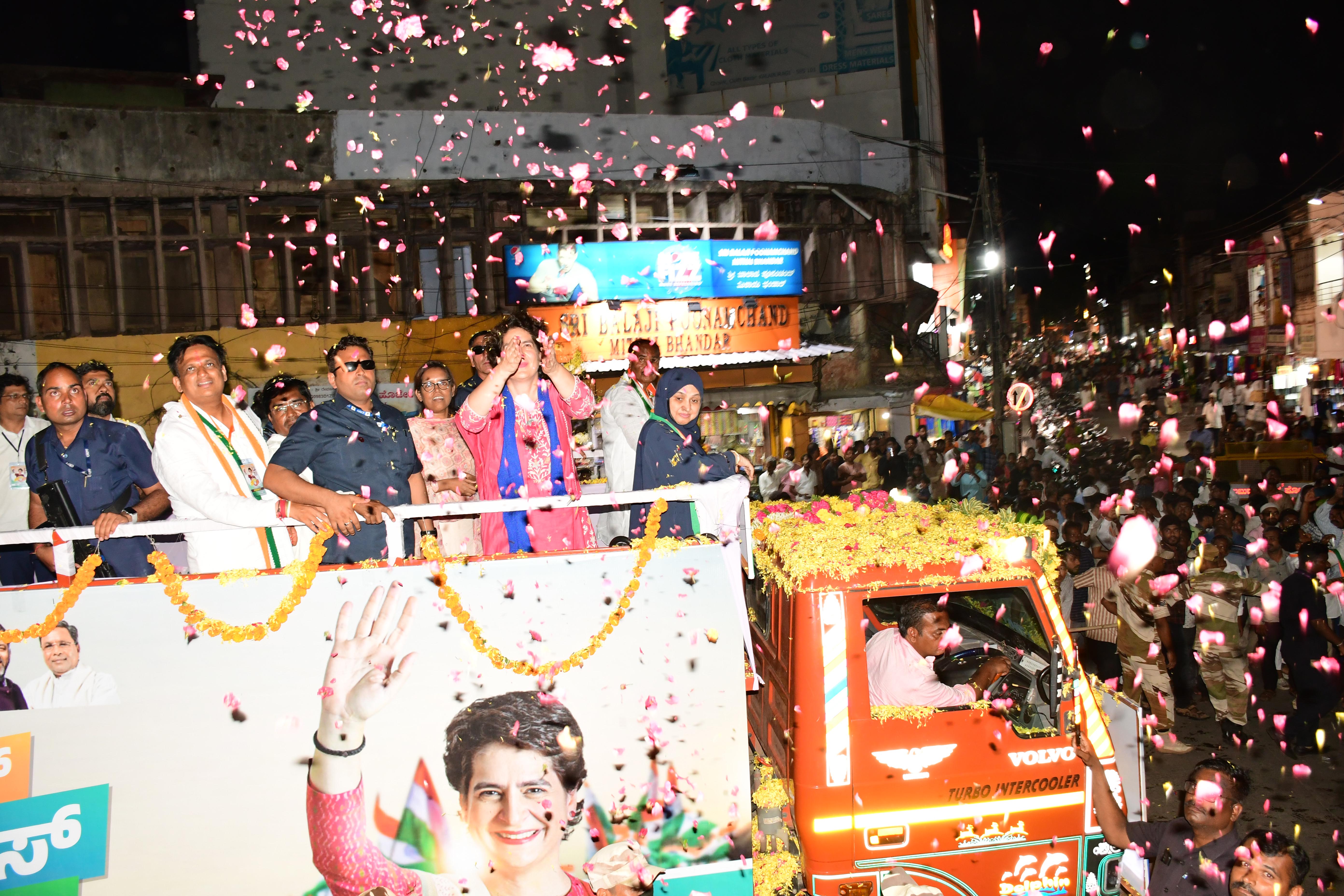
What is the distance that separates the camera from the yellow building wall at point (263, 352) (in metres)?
17.1

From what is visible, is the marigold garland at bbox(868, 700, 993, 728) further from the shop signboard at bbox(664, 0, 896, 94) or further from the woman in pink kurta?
the shop signboard at bbox(664, 0, 896, 94)

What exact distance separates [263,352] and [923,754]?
1710cm

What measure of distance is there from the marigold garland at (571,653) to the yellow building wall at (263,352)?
14.1 metres

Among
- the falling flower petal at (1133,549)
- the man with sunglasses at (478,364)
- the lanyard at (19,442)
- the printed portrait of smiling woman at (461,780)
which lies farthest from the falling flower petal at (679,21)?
the printed portrait of smiling woman at (461,780)

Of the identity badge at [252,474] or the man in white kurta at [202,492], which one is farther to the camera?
the identity badge at [252,474]

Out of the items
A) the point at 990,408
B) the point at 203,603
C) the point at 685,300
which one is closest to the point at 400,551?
the point at 203,603

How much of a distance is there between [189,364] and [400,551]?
5.45 feet

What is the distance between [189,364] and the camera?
4250mm

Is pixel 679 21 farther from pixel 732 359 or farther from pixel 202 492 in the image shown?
pixel 202 492

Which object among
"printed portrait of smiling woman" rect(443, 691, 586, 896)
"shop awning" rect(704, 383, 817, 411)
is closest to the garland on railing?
"printed portrait of smiling woman" rect(443, 691, 586, 896)

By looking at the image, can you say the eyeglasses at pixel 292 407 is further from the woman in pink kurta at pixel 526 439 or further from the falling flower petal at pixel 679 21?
the falling flower petal at pixel 679 21

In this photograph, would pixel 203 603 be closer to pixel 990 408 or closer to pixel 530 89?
pixel 530 89

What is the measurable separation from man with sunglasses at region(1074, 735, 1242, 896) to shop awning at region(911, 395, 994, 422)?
1980cm

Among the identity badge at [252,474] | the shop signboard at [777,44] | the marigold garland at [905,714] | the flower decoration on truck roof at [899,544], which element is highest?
the shop signboard at [777,44]
